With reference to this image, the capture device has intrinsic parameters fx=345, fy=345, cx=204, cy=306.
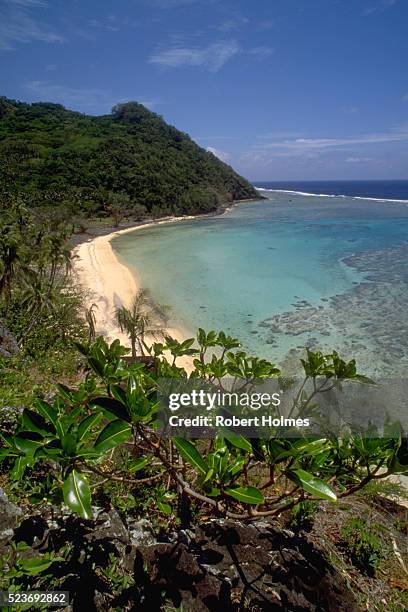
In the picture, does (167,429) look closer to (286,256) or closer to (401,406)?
(401,406)

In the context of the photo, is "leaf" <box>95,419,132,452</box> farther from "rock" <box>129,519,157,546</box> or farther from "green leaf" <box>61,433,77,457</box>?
"rock" <box>129,519,157,546</box>

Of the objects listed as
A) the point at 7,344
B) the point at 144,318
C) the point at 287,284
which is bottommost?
the point at 287,284

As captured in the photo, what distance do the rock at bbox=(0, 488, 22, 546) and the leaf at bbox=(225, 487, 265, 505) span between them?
144 centimetres

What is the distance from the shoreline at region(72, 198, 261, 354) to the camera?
43.4 ft

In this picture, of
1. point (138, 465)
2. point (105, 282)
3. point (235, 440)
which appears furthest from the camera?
point (105, 282)

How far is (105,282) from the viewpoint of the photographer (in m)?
19.2

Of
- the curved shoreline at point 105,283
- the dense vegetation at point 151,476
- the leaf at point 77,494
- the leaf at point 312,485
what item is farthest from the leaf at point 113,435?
the curved shoreline at point 105,283

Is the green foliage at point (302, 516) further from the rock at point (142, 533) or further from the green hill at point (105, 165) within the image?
the green hill at point (105, 165)

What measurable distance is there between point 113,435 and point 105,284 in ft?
59.8

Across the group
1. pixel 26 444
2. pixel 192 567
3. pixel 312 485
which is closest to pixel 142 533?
pixel 192 567

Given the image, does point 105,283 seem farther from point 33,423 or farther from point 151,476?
point 33,423

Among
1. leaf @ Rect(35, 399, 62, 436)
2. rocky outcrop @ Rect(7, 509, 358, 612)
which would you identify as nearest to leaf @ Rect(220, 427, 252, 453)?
leaf @ Rect(35, 399, 62, 436)

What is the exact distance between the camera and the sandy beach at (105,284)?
520 inches

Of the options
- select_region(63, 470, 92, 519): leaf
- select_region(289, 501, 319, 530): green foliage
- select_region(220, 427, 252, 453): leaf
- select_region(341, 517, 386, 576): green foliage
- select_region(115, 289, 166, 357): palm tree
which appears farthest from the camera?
select_region(115, 289, 166, 357): palm tree
